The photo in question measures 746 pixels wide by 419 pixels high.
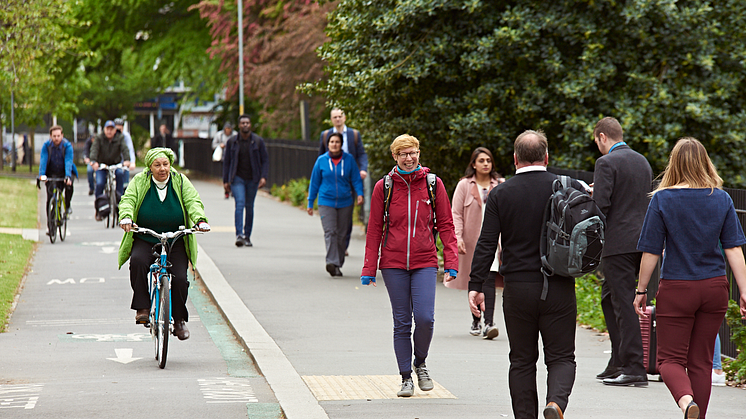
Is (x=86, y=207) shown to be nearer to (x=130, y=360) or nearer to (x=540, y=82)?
(x=540, y=82)

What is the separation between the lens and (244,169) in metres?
15.9

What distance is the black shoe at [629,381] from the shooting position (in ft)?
23.8

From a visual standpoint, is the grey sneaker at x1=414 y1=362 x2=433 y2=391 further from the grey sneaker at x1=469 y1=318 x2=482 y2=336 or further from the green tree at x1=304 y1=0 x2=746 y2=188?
the green tree at x1=304 y1=0 x2=746 y2=188

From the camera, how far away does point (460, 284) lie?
948 centimetres

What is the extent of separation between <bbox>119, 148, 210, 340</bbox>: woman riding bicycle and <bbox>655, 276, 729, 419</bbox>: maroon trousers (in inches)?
145

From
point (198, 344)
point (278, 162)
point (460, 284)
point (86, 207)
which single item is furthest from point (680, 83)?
point (278, 162)

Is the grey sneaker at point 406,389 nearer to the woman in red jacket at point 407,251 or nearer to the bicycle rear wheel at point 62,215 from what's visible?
the woman in red jacket at point 407,251

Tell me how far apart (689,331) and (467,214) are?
12.6ft

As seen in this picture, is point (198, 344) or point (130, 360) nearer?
point (130, 360)

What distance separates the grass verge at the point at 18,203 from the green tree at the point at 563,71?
28.7 feet

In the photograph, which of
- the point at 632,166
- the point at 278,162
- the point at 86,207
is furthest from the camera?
the point at 278,162

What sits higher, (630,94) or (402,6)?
(402,6)

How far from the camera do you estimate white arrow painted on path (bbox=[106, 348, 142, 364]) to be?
8.06m

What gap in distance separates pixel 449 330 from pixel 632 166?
3.06 m
